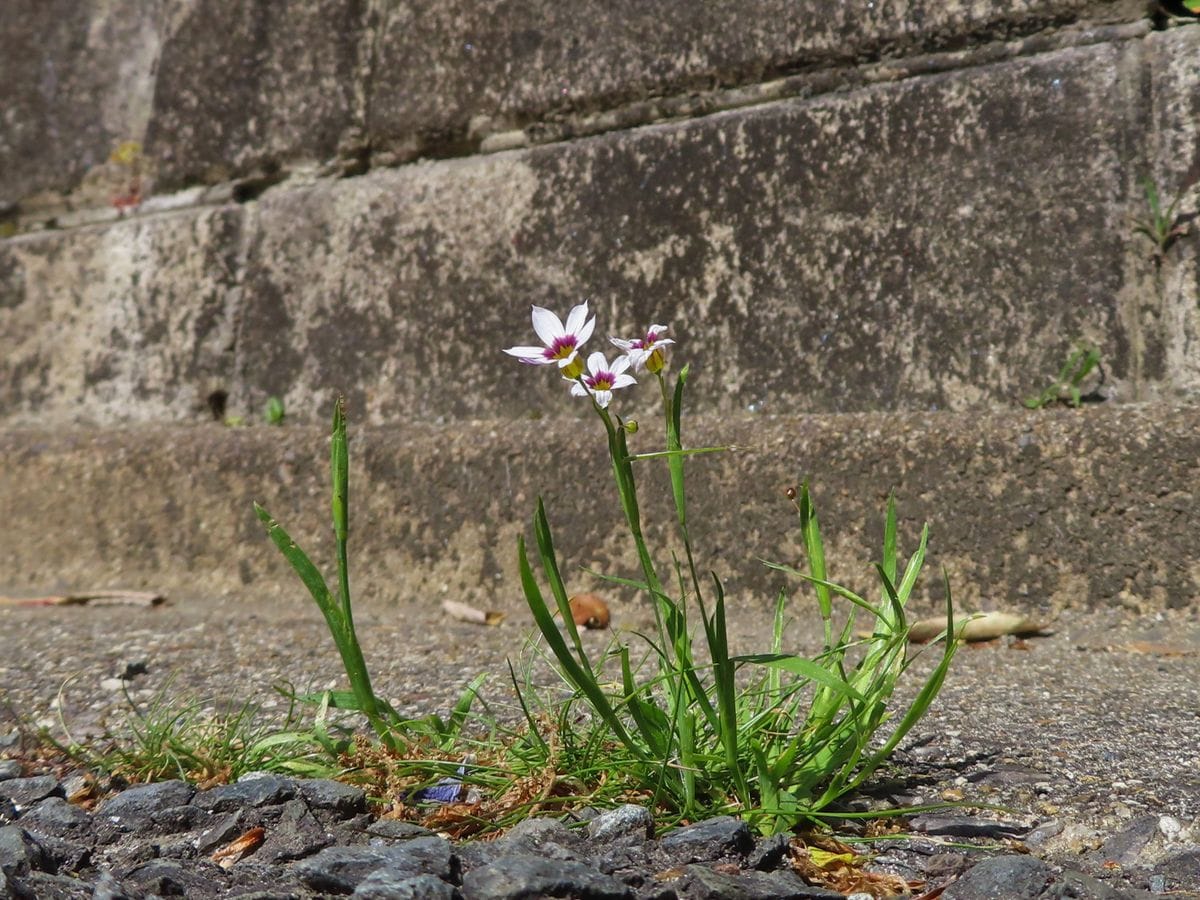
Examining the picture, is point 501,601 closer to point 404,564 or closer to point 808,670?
point 404,564

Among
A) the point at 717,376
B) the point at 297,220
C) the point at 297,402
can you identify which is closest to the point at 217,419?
the point at 297,402

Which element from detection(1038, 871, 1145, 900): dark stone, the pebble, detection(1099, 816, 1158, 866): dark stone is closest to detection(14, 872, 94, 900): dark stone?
the pebble

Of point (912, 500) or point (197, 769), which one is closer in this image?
point (197, 769)

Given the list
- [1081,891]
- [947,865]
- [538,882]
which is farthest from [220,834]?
[1081,891]

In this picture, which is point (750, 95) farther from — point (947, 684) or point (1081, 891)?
point (1081, 891)

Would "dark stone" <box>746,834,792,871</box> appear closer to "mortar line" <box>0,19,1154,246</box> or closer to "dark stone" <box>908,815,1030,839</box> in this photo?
"dark stone" <box>908,815,1030,839</box>

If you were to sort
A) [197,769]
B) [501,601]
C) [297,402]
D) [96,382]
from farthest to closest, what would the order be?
[96,382], [297,402], [501,601], [197,769]

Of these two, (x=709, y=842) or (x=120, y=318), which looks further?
(x=120, y=318)

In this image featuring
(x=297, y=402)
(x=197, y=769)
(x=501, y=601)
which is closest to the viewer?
(x=197, y=769)
